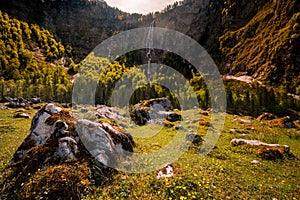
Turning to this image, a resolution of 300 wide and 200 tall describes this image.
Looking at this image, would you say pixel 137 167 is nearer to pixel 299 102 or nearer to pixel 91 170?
pixel 91 170

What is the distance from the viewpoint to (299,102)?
69.2m

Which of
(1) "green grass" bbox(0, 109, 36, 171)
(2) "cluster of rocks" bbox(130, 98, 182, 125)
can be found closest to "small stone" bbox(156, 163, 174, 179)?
(1) "green grass" bbox(0, 109, 36, 171)

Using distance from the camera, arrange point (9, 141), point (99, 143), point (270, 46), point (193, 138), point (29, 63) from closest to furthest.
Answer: point (99, 143)
point (9, 141)
point (193, 138)
point (270, 46)
point (29, 63)

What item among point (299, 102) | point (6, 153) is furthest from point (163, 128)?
point (299, 102)

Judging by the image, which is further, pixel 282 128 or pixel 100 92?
pixel 100 92

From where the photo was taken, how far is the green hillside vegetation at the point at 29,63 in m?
93.9

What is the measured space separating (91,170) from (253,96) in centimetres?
7311

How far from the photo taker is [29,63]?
13838 cm

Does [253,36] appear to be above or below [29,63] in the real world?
above

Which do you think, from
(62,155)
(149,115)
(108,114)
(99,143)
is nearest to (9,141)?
(62,155)

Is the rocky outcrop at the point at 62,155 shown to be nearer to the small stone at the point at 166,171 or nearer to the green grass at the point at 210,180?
the green grass at the point at 210,180

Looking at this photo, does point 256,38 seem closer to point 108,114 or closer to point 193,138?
point 108,114

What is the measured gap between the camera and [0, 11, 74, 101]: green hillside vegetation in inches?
3696

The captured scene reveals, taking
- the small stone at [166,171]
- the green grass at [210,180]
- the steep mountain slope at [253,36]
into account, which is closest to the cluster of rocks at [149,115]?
the green grass at [210,180]
